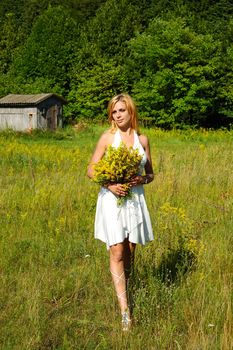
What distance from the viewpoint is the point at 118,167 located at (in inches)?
138

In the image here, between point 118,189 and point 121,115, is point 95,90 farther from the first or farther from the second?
point 118,189

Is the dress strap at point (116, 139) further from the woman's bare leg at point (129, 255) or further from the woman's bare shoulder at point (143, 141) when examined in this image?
the woman's bare leg at point (129, 255)

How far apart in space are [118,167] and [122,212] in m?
0.33

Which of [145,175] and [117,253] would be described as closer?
[117,253]

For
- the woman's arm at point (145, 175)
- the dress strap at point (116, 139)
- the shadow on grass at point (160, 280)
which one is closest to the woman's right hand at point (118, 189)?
the woman's arm at point (145, 175)

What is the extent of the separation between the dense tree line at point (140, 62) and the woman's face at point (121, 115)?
31014 mm

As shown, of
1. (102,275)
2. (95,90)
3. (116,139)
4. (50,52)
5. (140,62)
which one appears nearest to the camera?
(116,139)

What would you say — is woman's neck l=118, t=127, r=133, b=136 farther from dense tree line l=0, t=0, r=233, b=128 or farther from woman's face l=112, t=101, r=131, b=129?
dense tree line l=0, t=0, r=233, b=128

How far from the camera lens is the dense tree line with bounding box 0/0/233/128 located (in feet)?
115

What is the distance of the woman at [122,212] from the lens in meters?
3.58

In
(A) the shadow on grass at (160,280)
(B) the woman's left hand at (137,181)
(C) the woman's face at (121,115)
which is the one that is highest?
(C) the woman's face at (121,115)

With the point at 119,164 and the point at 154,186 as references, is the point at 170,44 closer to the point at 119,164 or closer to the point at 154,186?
the point at 154,186

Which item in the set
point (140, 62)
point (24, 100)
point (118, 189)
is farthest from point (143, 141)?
point (140, 62)

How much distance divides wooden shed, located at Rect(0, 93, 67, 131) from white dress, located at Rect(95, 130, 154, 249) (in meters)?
26.0
